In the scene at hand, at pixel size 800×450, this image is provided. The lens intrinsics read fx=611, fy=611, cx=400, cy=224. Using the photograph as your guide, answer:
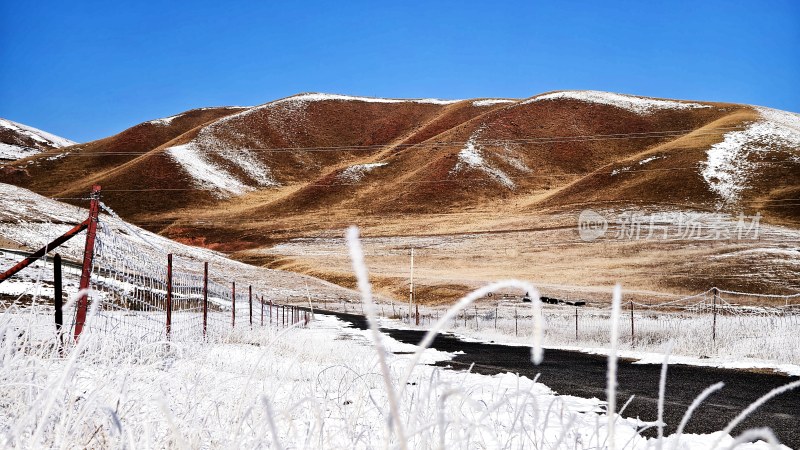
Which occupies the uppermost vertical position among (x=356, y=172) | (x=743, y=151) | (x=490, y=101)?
(x=490, y=101)

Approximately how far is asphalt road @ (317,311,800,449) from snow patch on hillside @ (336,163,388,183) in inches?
3151

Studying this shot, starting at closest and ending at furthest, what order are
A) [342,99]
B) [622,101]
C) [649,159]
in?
[649,159] → [622,101] → [342,99]

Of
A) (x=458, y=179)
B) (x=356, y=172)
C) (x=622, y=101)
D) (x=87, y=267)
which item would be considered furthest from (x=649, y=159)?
(x=87, y=267)

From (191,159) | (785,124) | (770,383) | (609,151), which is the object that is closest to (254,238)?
(191,159)

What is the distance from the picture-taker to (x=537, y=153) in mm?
94438

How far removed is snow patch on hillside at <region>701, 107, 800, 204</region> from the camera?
220 feet

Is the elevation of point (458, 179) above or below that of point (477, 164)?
below

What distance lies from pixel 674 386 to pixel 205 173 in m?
96.1

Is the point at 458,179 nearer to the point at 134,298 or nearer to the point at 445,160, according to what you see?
the point at 445,160

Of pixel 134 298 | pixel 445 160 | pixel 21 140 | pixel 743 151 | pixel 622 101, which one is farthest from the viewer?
pixel 21 140

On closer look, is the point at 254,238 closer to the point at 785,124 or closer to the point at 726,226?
the point at 726,226

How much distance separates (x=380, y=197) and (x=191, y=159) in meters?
35.6

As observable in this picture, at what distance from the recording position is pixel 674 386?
31.2 ft

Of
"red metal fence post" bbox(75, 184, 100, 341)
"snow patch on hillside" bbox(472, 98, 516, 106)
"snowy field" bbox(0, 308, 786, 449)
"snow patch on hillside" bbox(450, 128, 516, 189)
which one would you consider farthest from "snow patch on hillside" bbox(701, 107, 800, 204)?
"snowy field" bbox(0, 308, 786, 449)
